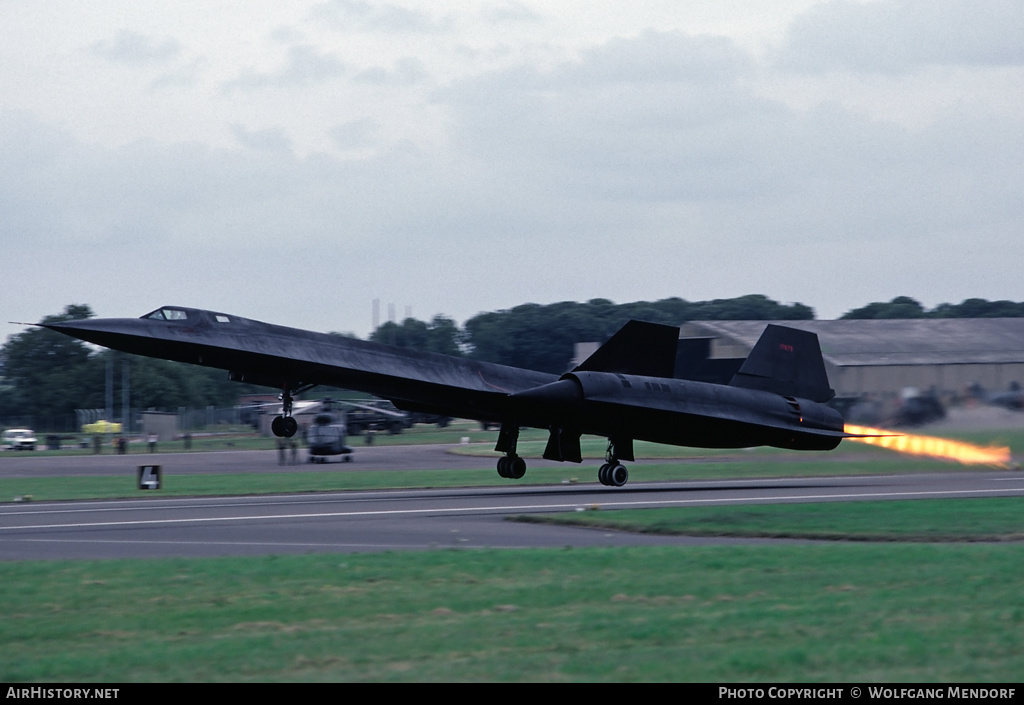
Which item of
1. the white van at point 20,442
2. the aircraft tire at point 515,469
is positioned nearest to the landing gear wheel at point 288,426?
the aircraft tire at point 515,469

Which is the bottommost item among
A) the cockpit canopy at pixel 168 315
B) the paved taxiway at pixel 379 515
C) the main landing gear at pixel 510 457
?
the paved taxiway at pixel 379 515

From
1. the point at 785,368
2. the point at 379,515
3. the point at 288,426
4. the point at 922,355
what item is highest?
the point at 922,355

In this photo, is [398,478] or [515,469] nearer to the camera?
[515,469]

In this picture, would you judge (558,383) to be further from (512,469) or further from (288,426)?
(288,426)

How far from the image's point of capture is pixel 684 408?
3231 cm

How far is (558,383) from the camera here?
101ft

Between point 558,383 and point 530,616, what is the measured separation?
20.4 m

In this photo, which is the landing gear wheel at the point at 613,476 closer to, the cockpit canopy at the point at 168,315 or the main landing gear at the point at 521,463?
the main landing gear at the point at 521,463

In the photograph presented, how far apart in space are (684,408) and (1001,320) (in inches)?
676

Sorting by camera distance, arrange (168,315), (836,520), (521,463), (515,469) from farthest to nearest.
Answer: (521,463), (515,469), (168,315), (836,520)

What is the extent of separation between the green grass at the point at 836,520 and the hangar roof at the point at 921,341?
15.8 meters

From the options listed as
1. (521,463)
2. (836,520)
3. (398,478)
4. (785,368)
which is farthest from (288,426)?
(785,368)

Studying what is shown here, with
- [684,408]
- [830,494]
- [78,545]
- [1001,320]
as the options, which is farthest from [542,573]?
[1001,320]

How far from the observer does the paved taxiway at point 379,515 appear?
57.3ft
